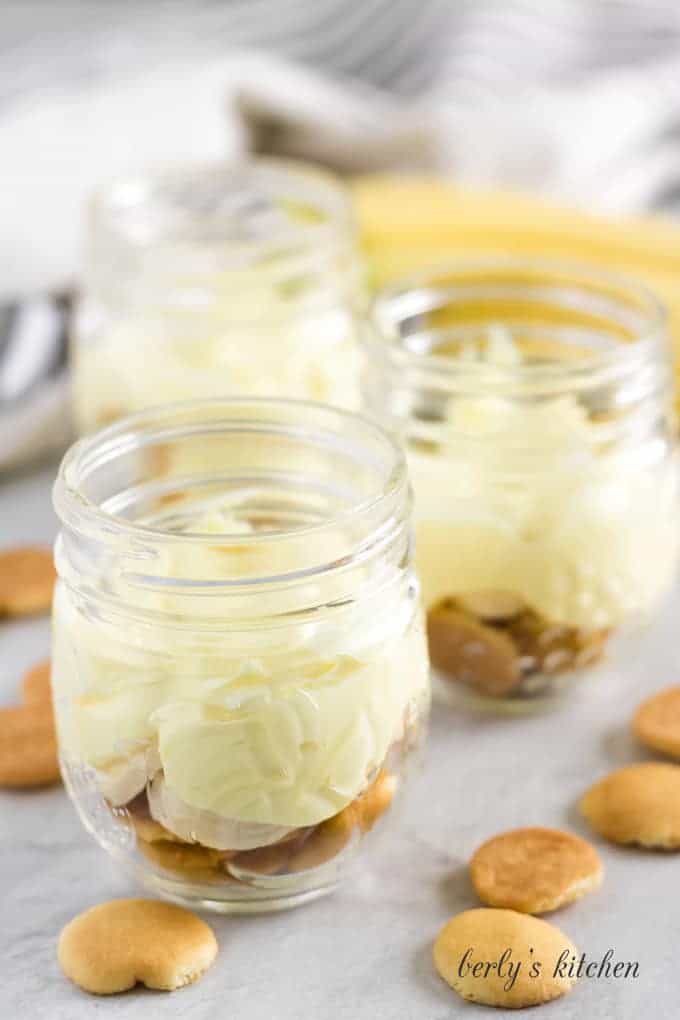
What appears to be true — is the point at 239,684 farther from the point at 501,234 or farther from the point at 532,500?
the point at 501,234

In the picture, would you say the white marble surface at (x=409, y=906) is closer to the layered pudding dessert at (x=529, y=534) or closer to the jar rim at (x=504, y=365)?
the layered pudding dessert at (x=529, y=534)

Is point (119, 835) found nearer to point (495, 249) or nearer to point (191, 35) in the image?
point (495, 249)

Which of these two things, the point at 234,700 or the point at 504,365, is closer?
the point at 234,700

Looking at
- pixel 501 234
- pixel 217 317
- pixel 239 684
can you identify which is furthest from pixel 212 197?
pixel 239 684

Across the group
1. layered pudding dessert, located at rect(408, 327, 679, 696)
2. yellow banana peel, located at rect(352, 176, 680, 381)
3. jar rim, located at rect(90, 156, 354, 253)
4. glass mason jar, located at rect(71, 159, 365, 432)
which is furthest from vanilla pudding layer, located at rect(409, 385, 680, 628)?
yellow banana peel, located at rect(352, 176, 680, 381)

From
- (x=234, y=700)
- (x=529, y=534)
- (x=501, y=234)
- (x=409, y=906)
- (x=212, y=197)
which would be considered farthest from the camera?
(x=501, y=234)

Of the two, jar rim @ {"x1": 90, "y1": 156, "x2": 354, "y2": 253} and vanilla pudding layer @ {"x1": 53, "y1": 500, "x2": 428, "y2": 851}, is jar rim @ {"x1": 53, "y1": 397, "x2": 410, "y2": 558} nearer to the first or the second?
vanilla pudding layer @ {"x1": 53, "y1": 500, "x2": 428, "y2": 851}

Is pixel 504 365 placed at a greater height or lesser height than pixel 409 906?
greater
